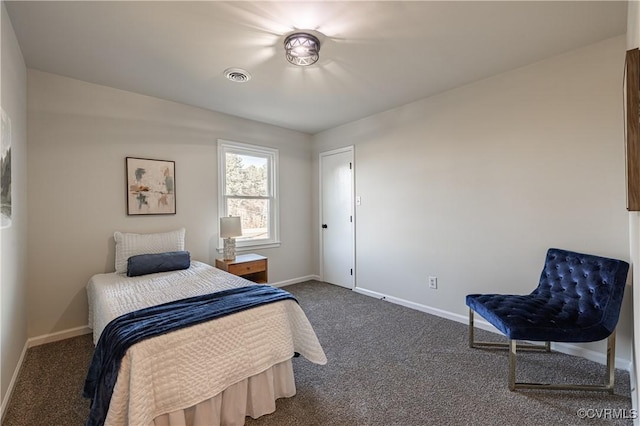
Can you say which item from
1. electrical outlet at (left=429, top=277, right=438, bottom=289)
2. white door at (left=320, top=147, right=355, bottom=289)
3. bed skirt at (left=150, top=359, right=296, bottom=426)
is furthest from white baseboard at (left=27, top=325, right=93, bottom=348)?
electrical outlet at (left=429, top=277, right=438, bottom=289)

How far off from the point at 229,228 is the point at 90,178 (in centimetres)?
143

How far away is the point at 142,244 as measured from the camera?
2957mm

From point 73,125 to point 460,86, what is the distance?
382cm

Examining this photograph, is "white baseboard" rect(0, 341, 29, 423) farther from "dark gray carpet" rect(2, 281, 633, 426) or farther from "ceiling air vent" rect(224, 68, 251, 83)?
"ceiling air vent" rect(224, 68, 251, 83)

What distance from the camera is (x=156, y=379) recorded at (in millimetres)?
1387

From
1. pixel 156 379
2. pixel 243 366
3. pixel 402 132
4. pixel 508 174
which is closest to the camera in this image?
pixel 156 379

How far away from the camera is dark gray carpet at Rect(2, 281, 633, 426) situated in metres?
1.68

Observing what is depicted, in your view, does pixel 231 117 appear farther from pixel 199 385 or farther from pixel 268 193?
pixel 199 385

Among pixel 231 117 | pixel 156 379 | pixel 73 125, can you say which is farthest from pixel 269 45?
pixel 156 379

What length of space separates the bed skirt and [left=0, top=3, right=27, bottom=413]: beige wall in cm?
120

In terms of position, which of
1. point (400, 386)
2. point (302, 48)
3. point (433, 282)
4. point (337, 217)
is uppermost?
point (302, 48)

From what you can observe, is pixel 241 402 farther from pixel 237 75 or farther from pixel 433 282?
pixel 237 75

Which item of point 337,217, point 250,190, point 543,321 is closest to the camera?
point 543,321

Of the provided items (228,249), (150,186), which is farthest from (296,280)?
(150,186)
